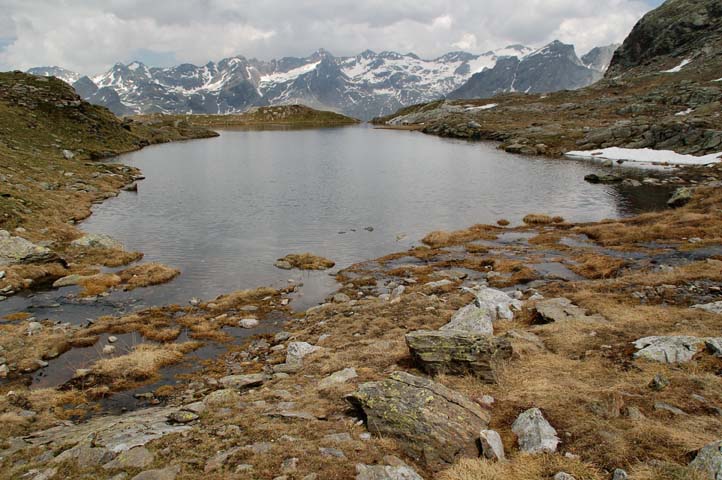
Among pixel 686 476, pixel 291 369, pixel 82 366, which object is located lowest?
pixel 82 366

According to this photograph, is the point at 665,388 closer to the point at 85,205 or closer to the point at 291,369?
the point at 291,369

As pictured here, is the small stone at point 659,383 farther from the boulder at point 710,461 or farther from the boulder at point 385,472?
the boulder at point 385,472

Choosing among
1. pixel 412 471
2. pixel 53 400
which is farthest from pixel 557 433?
pixel 53 400

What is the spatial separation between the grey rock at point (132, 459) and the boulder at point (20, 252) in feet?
96.9

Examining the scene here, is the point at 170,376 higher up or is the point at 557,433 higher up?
the point at 557,433

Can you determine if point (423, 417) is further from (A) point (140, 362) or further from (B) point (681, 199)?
(B) point (681, 199)

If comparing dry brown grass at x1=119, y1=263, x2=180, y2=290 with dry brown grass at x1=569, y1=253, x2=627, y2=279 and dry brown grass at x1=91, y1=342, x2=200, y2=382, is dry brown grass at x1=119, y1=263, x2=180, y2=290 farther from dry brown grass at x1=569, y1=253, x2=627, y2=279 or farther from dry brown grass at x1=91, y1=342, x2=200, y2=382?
dry brown grass at x1=569, y1=253, x2=627, y2=279

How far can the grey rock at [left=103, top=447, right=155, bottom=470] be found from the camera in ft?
35.2

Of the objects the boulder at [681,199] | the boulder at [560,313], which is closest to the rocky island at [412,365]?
the boulder at [560,313]

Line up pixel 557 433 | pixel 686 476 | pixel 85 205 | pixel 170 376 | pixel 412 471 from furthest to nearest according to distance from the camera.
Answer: pixel 85 205, pixel 170 376, pixel 557 433, pixel 412 471, pixel 686 476

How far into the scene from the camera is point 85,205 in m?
54.7

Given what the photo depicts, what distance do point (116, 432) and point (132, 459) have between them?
2.03 meters

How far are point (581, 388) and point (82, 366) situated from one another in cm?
2193

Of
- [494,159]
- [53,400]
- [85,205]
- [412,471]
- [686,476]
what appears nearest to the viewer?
[686,476]
